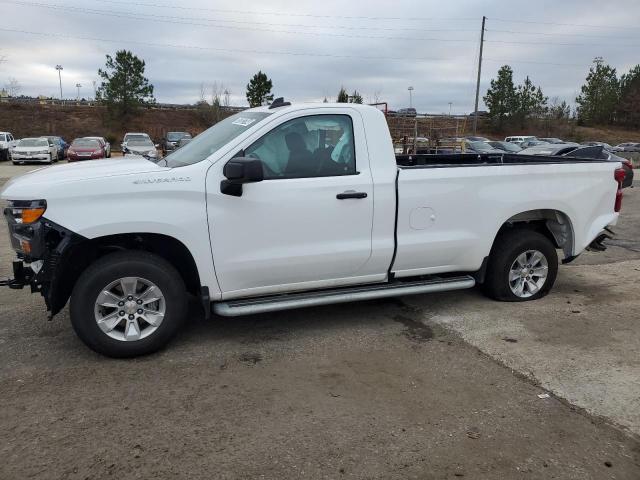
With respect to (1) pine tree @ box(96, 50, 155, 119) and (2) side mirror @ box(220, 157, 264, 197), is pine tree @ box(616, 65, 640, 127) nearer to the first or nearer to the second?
(1) pine tree @ box(96, 50, 155, 119)

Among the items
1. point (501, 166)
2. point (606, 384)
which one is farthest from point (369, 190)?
point (606, 384)

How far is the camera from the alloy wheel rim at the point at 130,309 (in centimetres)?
414

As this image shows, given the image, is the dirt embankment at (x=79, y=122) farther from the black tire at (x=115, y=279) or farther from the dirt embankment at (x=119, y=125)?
the black tire at (x=115, y=279)

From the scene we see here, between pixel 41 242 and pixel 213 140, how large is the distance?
5.34ft

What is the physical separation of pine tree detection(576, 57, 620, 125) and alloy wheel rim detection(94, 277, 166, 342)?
273 ft

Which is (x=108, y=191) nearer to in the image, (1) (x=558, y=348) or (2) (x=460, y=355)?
(2) (x=460, y=355)

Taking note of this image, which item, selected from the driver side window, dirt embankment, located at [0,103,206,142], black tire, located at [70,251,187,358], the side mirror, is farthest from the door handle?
dirt embankment, located at [0,103,206,142]

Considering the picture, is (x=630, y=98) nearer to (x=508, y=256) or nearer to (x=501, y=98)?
(x=501, y=98)

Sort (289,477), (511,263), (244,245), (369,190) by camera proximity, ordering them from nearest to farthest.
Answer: (289,477) < (244,245) < (369,190) < (511,263)

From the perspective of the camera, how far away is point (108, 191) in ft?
13.2

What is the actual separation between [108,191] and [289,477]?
7.87 feet

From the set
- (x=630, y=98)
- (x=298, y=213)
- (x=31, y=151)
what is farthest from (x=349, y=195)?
(x=630, y=98)

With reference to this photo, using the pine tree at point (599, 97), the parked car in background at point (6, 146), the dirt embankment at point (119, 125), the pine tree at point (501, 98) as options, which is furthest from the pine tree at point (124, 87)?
the pine tree at point (599, 97)

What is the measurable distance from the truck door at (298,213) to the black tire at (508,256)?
1.57 metres
